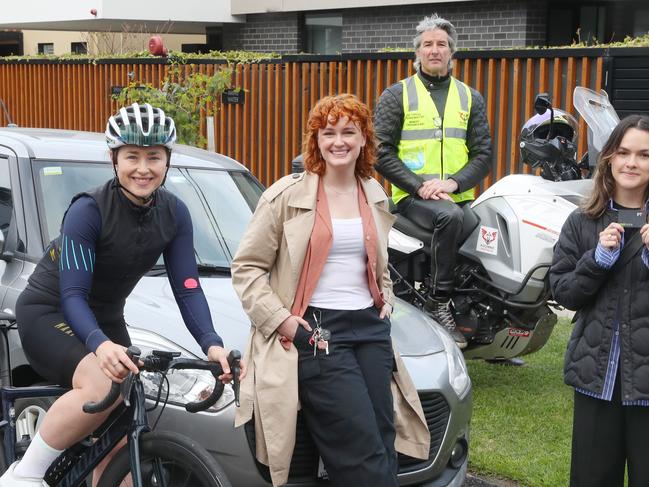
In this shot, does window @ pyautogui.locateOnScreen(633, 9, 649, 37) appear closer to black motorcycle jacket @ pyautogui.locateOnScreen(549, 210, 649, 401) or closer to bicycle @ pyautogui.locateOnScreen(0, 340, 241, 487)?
black motorcycle jacket @ pyautogui.locateOnScreen(549, 210, 649, 401)

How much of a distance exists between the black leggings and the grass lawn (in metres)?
2.56

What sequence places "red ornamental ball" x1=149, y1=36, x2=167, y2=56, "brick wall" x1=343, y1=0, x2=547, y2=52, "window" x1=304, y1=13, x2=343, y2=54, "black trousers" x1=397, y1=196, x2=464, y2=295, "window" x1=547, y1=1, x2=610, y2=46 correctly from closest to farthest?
"black trousers" x1=397, y1=196, x2=464, y2=295, "red ornamental ball" x1=149, y1=36, x2=167, y2=56, "brick wall" x1=343, y1=0, x2=547, y2=52, "window" x1=547, y1=1, x2=610, y2=46, "window" x1=304, y1=13, x2=343, y2=54

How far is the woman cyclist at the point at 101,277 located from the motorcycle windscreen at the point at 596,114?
279 cm

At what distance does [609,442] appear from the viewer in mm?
4047

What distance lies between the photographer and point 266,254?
412 cm

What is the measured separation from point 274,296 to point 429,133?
2593mm

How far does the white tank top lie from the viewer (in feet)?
13.5

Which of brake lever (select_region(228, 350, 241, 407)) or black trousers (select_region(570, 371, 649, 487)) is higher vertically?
brake lever (select_region(228, 350, 241, 407))

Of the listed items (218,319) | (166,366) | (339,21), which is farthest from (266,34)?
(166,366)

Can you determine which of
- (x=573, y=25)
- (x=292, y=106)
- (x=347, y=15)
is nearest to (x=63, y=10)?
(x=347, y=15)

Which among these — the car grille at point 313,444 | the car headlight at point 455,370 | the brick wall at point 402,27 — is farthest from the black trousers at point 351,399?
the brick wall at point 402,27

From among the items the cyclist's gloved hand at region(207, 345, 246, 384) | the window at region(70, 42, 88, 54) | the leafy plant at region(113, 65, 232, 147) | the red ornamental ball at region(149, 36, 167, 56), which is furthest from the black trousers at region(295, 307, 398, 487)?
the window at region(70, 42, 88, 54)

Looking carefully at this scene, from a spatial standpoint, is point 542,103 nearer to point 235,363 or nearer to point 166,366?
point 235,363

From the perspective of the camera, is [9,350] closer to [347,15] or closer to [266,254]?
[266,254]
